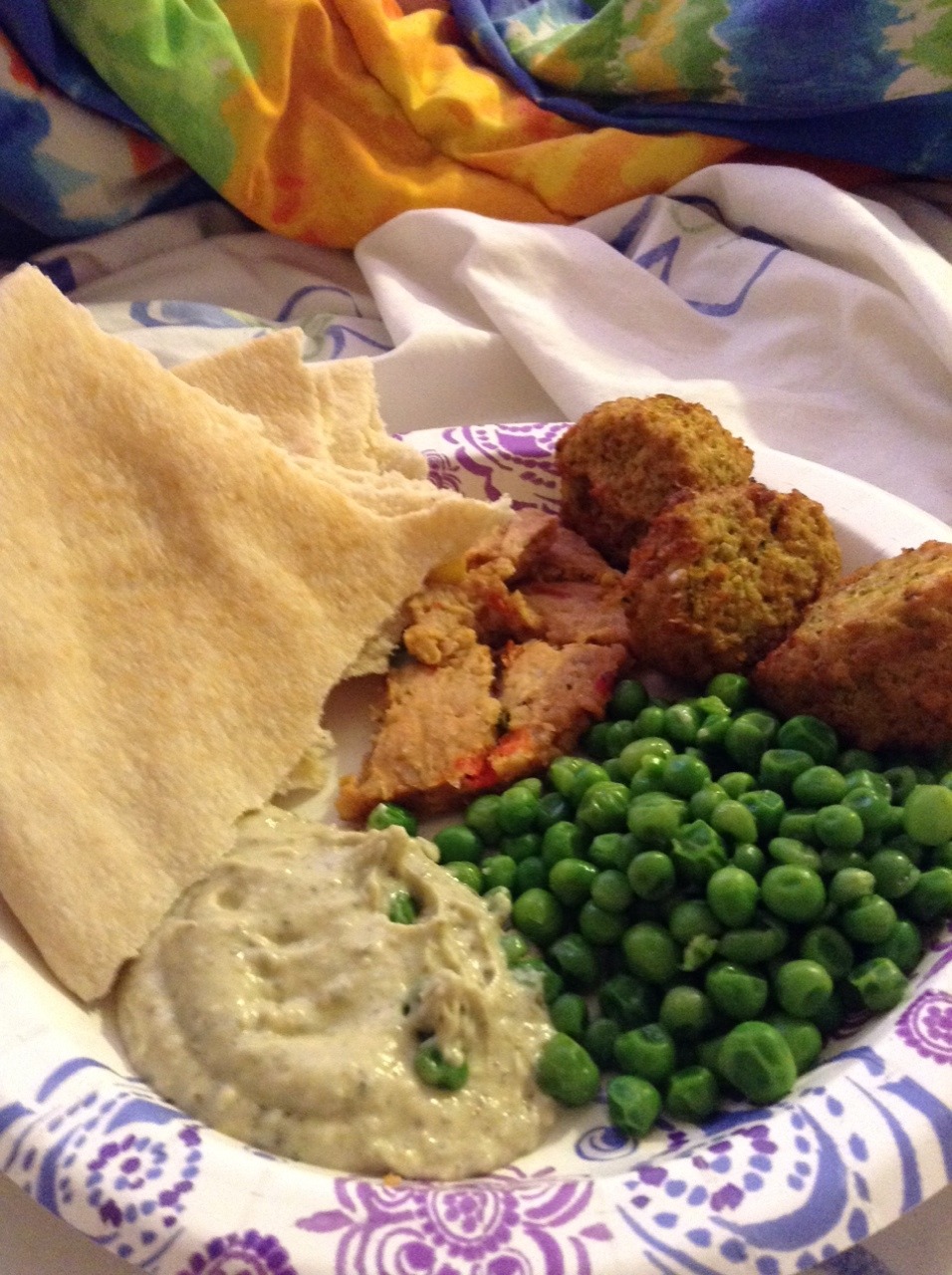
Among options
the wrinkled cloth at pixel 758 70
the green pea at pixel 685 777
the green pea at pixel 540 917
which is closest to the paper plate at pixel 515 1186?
the green pea at pixel 540 917

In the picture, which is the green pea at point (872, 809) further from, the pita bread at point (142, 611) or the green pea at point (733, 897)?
the pita bread at point (142, 611)

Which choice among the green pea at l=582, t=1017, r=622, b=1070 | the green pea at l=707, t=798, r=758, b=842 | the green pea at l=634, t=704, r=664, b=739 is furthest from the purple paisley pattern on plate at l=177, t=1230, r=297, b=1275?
the green pea at l=634, t=704, r=664, b=739

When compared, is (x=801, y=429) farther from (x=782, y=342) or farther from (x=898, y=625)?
(x=898, y=625)

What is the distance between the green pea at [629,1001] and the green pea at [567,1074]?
11cm

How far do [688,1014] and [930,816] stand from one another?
19.4 inches

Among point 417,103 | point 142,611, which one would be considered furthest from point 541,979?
point 417,103

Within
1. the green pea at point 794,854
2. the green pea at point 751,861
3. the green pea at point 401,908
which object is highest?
the green pea at point 794,854

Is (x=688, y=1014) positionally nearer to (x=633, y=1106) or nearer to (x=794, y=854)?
(x=633, y=1106)

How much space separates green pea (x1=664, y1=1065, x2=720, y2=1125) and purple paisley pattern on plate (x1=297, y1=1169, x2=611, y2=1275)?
0.27 meters

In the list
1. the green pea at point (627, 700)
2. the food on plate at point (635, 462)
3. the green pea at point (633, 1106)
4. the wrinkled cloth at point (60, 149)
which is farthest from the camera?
the wrinkled cloth at point (60, 149)

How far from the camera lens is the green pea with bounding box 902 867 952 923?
174cm

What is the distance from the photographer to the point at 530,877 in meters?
2.03

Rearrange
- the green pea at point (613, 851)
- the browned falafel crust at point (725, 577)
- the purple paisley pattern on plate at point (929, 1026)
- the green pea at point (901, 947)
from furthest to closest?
the browned falafel crust at point (725, 577), the green pea at point (613, 851), the green pea at point (901, 947), the purple paisley pattern on plate at point (929, 1026)

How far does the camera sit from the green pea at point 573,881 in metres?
1.94
